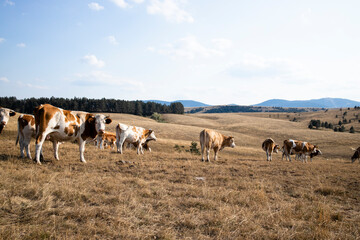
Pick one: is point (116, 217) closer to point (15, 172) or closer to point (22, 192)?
point (22, 192)

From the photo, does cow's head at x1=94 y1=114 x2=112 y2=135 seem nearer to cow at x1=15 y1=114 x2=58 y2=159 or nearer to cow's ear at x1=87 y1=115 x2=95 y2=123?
cow's ear at x1=87 y1=115 x2=95 y2=123

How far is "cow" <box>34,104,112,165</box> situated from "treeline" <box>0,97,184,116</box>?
109 metres

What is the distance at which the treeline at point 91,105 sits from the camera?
10319 centimetres

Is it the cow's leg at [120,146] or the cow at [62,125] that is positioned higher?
the cow at [62,125]

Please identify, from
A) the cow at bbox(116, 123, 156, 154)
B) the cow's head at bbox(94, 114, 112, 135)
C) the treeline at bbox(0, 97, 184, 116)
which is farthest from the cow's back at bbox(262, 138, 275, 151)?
the treeline at bbox(0, 97, 184, 116)

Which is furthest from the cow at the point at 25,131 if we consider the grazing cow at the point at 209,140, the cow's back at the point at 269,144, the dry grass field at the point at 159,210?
the cow's back at the point at 269,144

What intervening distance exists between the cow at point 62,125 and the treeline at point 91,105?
10880cm

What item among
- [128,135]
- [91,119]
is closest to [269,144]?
[128,135]

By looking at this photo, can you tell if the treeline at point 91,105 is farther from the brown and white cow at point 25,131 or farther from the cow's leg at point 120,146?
the brown and white cow at point 25,131

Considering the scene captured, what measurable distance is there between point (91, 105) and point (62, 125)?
117307 millimetres

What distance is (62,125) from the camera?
9406mm

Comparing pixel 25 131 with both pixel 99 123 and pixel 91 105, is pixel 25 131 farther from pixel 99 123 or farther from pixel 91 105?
pixel 91 105

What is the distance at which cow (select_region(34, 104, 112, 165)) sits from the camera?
8.93m

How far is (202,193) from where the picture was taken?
21.1 feet
